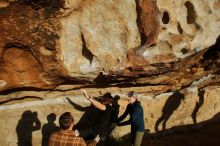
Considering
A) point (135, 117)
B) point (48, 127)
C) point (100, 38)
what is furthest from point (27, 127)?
point (100, 38)

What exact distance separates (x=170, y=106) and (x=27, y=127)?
3.24m

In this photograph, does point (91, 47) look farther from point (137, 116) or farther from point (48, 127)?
point (48, 127)

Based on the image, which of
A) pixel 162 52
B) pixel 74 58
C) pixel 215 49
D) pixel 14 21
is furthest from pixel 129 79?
pixel 14 21

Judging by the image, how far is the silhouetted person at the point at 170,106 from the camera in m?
8.38

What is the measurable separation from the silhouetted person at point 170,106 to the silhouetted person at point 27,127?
9.29 feet

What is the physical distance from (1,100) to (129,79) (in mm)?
2299

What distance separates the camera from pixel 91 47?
236 inches

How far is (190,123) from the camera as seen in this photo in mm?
8906

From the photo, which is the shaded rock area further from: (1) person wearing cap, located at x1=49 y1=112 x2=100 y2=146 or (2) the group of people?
(1) person wearing cap, located at x1=49 y1=112 x2=100 y2=146

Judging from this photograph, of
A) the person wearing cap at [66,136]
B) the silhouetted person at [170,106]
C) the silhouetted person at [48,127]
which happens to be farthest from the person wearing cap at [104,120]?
the person wearing cap at [66,136]

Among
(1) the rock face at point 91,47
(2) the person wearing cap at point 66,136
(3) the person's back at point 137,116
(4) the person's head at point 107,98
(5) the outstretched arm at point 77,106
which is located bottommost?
(2) the person wearing cap at point 66,136

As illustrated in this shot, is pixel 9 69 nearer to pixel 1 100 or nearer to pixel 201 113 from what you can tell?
pixel 1 100

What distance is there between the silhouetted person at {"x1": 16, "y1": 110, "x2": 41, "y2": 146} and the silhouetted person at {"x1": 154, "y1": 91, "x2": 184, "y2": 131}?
9.29ft

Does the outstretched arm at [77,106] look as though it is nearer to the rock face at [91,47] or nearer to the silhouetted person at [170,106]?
the rock face at [91,47]
